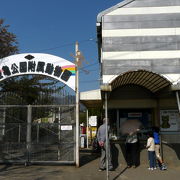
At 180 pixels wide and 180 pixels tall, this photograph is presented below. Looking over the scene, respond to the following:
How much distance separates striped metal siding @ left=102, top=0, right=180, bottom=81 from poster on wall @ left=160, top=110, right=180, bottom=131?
5.95ft

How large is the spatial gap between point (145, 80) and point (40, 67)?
4.30m

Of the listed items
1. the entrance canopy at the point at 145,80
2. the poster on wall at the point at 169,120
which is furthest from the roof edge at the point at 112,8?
the poster on wall at the point at 169,120

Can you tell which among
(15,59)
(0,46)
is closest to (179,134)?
(15,59)

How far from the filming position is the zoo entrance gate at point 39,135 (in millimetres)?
10977

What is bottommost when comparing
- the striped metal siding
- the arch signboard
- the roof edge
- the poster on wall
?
the poster on wall

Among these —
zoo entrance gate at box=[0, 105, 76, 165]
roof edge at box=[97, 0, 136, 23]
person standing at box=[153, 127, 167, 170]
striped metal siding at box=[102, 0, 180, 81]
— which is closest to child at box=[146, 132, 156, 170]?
person standing at box=[153, 127, 167, 170]

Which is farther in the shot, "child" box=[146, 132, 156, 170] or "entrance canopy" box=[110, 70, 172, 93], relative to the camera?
"child" box=[146, 132, 156, 170]

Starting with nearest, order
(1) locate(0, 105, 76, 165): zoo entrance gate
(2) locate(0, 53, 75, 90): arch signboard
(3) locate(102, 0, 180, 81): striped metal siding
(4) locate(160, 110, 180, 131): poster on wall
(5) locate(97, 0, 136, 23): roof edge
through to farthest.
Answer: (1) locate(0, 105, 76, 165): zoo entrance gate → (2) locate(0, 53, 75, 90): arch signboard → (4) locate(160, 110, 180, 131): poster on wall → (3) locate(102, 0, 180, 81): striped metal siding → (5) locate(97, 0, 136, 23): roof edge

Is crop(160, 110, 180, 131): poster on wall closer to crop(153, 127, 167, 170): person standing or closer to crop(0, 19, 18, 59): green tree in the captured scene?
crop(153, 127, 167, 170): person standing

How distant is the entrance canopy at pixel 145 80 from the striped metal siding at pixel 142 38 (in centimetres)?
79

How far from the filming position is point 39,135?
1116 centimetres

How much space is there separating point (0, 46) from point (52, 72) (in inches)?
279

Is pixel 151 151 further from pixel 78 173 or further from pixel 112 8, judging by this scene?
pixel 112 8

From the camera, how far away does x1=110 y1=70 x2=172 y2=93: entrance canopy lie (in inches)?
390
